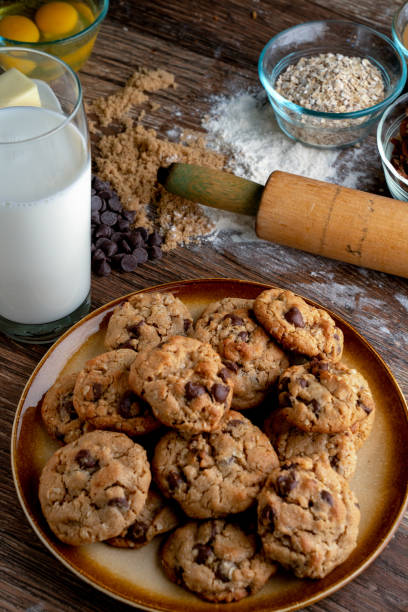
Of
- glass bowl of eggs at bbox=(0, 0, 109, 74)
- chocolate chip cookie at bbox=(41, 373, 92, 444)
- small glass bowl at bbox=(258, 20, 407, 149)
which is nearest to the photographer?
chocolate chip cookie at bbox=(41, 373, 92, 444)

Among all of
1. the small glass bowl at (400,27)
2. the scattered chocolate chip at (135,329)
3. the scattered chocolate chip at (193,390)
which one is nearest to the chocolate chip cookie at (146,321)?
the scattered chocolate chip at (135,329)

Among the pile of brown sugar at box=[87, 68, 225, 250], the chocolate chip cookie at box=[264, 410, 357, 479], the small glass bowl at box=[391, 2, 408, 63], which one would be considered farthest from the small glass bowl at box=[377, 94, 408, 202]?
the chocolate chip cookie at box=[264, 410, 357, 479]

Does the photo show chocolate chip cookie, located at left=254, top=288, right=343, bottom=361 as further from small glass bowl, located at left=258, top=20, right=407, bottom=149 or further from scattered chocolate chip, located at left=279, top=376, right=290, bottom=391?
small glass bowl, located at left=258, top=20, right=407, bottom=149

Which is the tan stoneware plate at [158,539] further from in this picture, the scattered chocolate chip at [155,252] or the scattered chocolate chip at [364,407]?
the scattered chocolate chip at [155,252]

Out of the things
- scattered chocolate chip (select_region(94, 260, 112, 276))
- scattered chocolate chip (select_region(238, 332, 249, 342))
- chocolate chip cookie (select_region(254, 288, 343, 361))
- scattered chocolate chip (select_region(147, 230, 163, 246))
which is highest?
chocolate chip cookie (select_region(254, 288, 343, 361))

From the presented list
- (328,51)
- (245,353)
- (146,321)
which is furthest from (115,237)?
(328,51)
